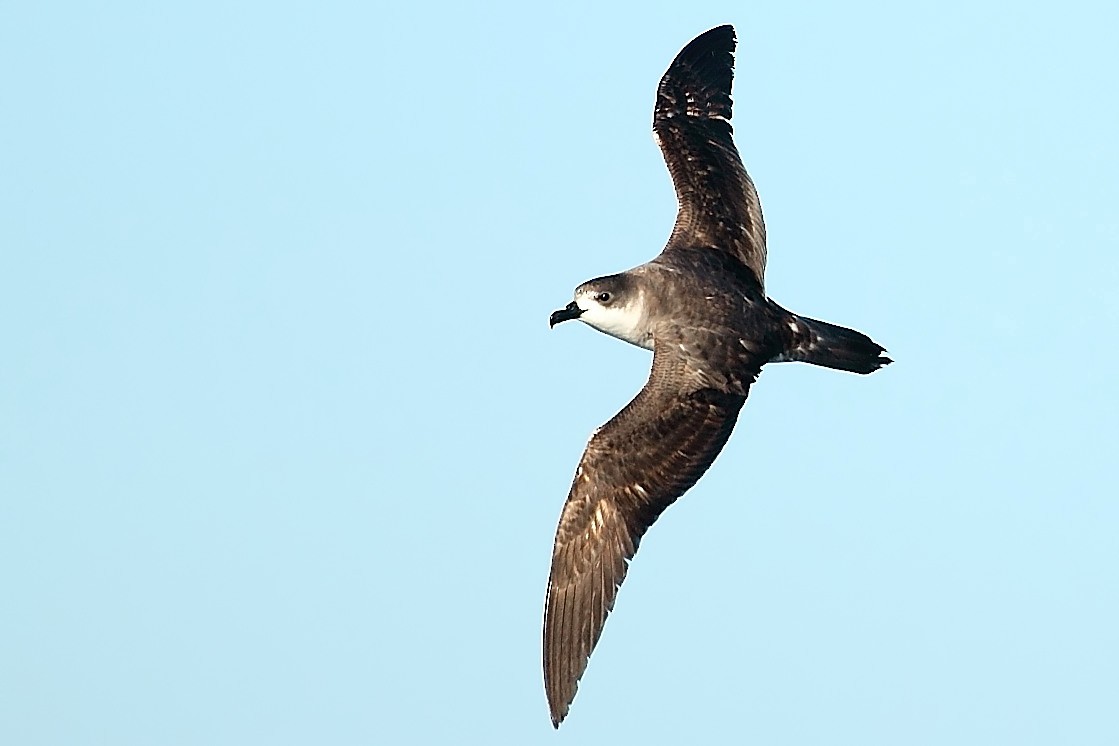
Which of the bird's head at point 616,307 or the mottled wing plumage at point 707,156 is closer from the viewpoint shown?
the bird's head at point 616,307

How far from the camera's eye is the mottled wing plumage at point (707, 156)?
26.6 metres

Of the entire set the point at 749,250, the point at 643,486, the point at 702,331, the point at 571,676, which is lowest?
the point at 571,676

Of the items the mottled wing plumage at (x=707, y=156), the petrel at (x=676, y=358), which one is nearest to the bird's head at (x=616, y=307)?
the petrel at (x=676, y=358)

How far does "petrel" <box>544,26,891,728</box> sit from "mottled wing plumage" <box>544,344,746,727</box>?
1 centimetres

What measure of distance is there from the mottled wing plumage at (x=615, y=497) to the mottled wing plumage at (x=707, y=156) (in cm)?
306

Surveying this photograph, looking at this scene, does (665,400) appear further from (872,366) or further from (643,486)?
(872,366)

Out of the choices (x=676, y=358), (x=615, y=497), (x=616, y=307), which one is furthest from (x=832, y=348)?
(x=615, y=497)

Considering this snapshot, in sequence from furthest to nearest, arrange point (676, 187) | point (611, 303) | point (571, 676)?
point (676, 187), point (611, 303), point (571, 676)

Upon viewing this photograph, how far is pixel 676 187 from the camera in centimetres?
2700

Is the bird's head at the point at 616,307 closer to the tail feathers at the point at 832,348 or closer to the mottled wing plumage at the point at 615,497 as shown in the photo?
the mottled wing plumage at the point at 615,497

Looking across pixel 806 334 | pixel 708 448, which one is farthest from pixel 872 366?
pixel 708 448

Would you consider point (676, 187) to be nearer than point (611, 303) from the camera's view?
No

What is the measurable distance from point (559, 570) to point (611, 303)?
131 inches

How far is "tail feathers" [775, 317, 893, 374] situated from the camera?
25.2m
